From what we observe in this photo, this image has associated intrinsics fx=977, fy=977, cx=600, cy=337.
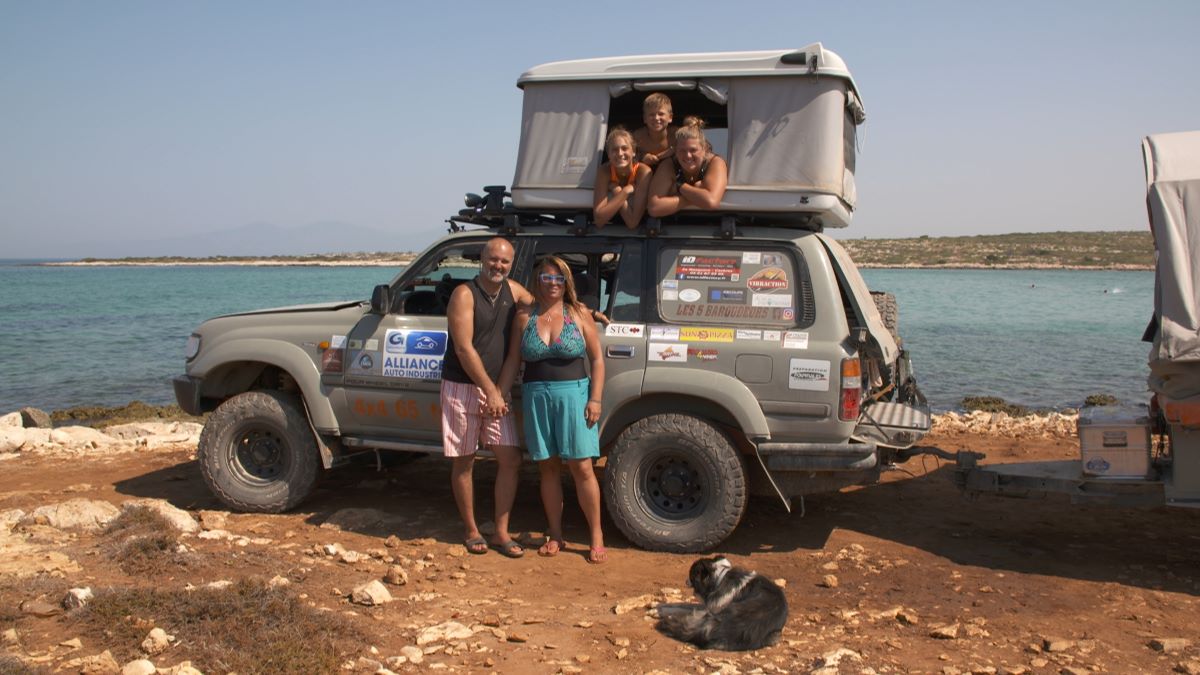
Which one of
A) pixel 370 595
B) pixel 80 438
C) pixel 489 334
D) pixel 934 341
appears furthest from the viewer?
pixel 934 341

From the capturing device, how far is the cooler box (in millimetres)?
5336

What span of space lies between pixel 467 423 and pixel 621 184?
5.56ft

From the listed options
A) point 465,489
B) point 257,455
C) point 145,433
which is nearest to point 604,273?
point 465,489

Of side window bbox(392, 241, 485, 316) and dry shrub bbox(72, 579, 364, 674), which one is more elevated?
side window bbox(392, 241, 485, 316)

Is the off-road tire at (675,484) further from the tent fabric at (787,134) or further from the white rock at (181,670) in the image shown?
the white rock at (181,670)

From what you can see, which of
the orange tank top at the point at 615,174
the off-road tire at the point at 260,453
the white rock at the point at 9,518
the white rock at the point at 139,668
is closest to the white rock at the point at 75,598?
the white rock at the point at 139,668

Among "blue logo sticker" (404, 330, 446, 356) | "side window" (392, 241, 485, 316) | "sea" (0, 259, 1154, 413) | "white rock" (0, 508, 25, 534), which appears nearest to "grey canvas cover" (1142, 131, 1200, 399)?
"side window" (392, 241, 485, 316)

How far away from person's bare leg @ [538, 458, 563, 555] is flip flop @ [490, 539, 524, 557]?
14 cm

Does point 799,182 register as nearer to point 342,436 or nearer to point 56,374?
point 342,436

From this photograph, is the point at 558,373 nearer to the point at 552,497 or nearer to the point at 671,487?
the point at 552,497

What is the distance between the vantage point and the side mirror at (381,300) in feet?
20.0

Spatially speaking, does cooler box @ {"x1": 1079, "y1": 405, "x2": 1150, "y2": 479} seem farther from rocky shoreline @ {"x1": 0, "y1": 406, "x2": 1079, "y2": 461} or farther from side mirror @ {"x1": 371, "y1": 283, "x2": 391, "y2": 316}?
rocky shoreline @ {"x1": 0, "y1": 406, "x2": 1079, "y2": 461}

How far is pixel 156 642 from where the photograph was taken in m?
4.05

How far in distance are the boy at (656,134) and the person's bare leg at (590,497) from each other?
6.10 ft
